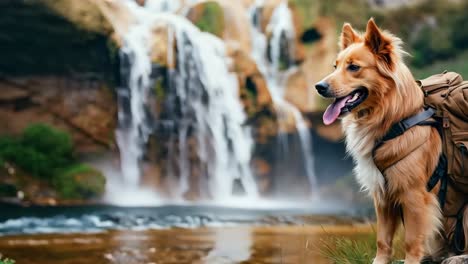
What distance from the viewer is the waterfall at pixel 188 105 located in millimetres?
13867

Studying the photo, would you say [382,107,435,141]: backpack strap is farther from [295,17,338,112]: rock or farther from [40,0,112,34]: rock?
[295,17,338,112]: rock

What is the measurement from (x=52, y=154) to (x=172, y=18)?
4295 mm

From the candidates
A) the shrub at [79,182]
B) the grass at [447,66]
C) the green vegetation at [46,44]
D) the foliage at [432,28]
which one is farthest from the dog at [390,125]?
the foliage at [432,28]

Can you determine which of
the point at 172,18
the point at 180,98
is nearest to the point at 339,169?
the point at 180,98

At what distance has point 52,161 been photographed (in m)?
12.7

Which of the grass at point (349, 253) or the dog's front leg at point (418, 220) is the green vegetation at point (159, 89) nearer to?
the grass at point (349, 253)

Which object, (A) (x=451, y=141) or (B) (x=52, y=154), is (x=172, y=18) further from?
(A) (x=451, y=141)

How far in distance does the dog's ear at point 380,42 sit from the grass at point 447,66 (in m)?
13.5

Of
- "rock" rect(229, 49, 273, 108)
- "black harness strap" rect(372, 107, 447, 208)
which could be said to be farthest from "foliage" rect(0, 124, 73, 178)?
"black harness strap" rect(372, 107, 447, 208)

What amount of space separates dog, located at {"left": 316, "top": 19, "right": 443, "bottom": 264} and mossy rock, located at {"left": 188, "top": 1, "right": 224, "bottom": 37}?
1141 cm

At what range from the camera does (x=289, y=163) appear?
1512cm

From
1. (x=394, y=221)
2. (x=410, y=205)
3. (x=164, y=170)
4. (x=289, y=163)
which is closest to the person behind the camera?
(x=410, y=205)

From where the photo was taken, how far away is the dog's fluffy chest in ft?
11.1

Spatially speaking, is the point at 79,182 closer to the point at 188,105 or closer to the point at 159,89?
the point at 159,89
